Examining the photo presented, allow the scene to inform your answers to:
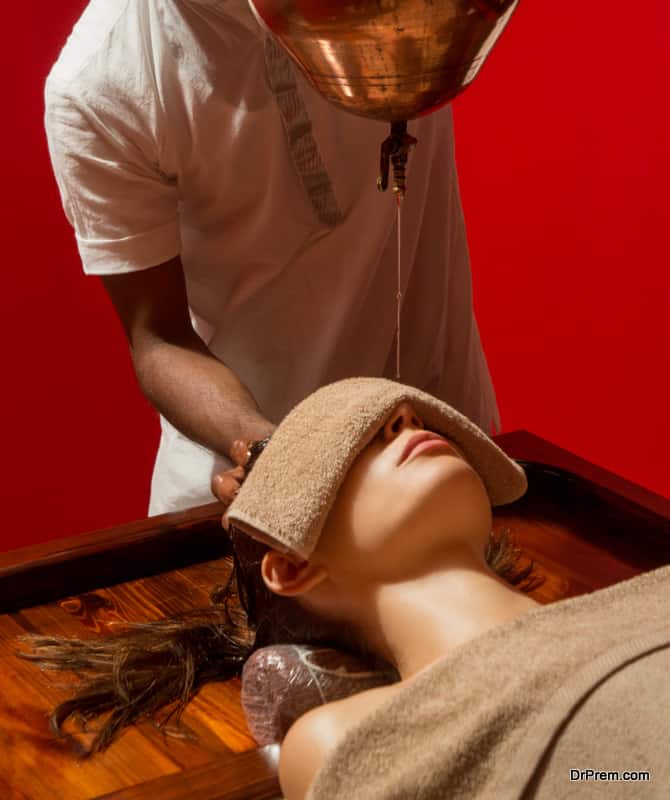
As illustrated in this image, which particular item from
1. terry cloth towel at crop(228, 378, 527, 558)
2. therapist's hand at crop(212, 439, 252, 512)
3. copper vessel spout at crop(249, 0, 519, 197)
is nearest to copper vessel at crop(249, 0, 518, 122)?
copper vessel spout at crop(249, 0, 519, 197)

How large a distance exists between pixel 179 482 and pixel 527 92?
1.50 m

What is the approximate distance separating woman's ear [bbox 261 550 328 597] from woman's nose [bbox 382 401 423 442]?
0.49ft

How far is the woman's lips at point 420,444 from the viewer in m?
1.30

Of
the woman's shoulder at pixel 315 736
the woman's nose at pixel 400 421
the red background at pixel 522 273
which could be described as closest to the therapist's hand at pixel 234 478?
the woman's nose at pixel 400 421

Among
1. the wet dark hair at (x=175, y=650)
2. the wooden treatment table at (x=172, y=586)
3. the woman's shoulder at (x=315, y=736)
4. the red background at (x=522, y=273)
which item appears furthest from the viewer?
the red background at (x=522, y=273)

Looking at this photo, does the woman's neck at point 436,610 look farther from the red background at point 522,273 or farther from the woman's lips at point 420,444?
the red background at point 522,273

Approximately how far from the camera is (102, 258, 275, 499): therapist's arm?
1.58m

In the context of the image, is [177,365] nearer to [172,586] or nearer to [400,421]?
[172,586]

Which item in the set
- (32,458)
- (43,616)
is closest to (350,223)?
(43,616)

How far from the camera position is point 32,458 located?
3.06 metres

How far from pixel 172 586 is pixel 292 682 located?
356 millimetres

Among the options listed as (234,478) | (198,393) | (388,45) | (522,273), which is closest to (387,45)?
(388,45)

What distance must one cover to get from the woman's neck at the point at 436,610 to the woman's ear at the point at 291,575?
5 centimetres

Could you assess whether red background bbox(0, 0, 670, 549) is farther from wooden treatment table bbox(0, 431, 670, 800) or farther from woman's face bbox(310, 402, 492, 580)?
woman's face bbox(310, 402, 492, 580)
